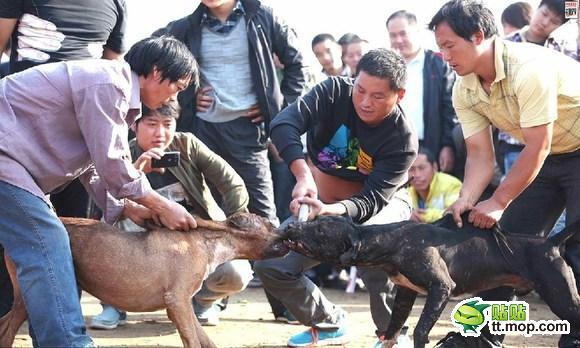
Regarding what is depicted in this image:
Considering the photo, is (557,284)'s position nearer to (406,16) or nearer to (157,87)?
(157,87)

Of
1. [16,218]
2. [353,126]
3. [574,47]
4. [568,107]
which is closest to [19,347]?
[16,218]

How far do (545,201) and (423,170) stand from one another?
320 cm

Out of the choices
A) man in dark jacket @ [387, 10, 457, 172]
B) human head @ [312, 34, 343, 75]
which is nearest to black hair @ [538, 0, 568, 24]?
man in dark jacket @ [387, 10, 457, 172]

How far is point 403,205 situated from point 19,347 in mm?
3098

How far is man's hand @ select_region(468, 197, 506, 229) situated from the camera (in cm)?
592

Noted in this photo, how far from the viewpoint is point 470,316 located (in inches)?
245

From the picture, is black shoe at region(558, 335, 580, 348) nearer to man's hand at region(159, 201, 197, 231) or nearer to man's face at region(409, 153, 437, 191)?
man's hand at region(159, 201, 197, 231)

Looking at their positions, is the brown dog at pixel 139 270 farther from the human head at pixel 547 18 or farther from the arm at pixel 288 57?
the human head at pixel 547 18

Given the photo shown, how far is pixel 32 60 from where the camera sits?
6355mm

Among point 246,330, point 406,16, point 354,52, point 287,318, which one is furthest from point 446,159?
point 246,330

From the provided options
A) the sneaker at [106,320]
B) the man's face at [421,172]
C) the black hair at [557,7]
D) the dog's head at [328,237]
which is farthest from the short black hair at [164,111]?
the black hair at [557,7]

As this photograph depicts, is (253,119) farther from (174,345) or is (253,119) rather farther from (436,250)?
(436,250)

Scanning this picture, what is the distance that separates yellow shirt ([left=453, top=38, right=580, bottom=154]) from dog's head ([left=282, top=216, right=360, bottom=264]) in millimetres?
1285

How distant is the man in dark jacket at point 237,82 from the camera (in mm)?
8391
